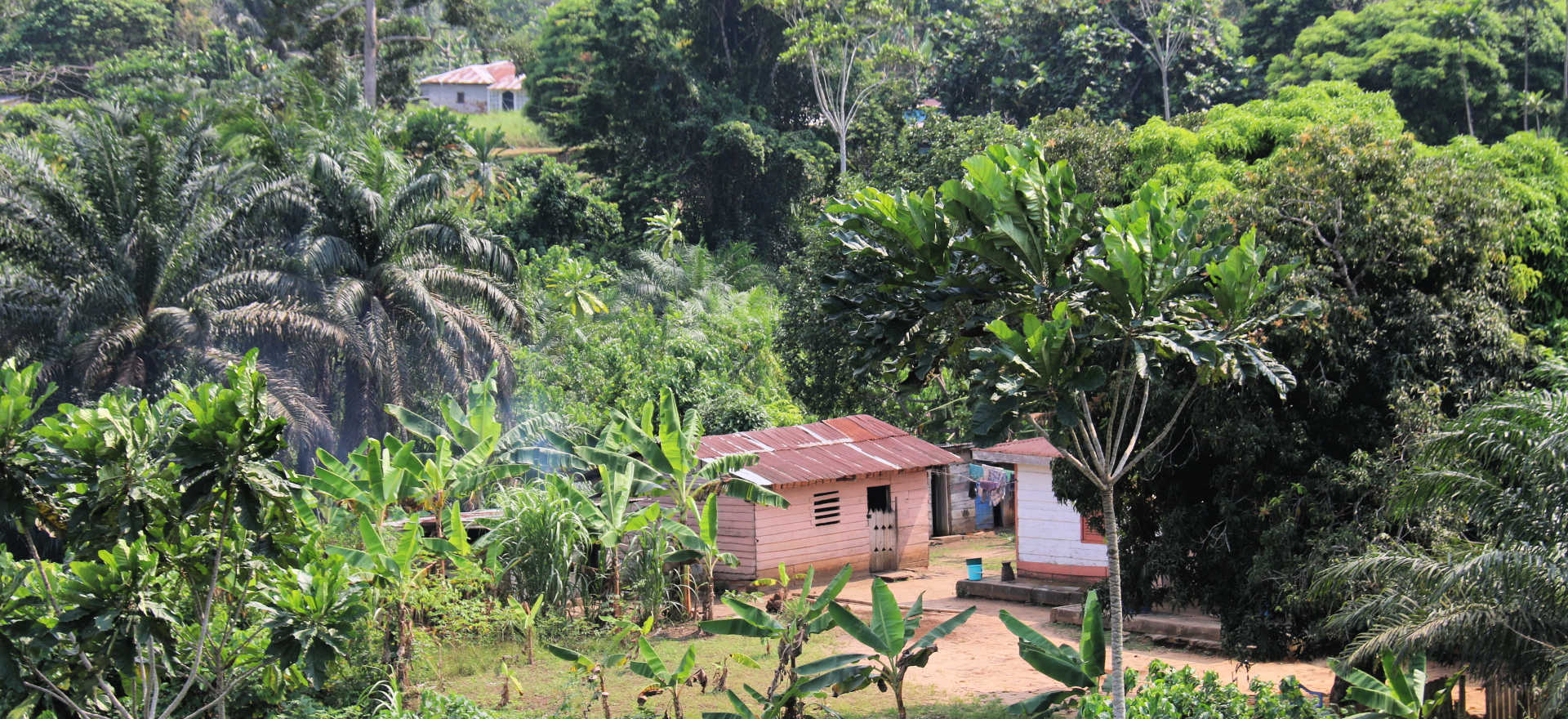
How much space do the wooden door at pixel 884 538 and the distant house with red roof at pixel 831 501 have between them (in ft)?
0.04

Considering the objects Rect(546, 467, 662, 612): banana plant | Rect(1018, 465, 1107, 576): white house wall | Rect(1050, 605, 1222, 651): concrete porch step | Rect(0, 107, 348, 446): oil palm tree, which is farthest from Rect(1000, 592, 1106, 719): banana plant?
Rect(0, 107, 348, 446): oil palm tree

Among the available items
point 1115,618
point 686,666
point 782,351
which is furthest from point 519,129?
point 1115,618

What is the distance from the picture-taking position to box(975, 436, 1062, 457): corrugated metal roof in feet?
56.8

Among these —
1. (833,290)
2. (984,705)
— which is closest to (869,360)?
(833,290)

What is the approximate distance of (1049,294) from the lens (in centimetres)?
900

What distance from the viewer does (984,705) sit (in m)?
12.3

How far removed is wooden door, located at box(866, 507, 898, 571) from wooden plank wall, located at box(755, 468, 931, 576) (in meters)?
0.10

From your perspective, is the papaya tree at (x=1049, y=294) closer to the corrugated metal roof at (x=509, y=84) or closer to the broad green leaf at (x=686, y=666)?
the broad green leaf at (x=686, y=666)

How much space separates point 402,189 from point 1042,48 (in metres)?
26.1

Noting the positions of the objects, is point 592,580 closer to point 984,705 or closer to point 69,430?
point 984,705

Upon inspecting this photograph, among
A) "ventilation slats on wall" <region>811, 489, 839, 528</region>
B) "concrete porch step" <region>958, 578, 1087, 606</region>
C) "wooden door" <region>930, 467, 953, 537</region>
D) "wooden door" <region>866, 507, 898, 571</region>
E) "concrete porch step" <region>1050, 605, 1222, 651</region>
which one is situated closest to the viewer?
"concrete porch step" <region>1050, 605, 1222, 651</region>

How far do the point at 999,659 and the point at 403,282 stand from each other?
1148cm

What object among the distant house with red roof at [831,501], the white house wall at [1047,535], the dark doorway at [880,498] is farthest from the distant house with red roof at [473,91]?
the white house wall at [1047,535]

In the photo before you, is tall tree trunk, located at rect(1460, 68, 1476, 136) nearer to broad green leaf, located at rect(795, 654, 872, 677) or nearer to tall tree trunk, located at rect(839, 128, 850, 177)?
tall tree trunk, located at rect(839, 128, 850, 177)
